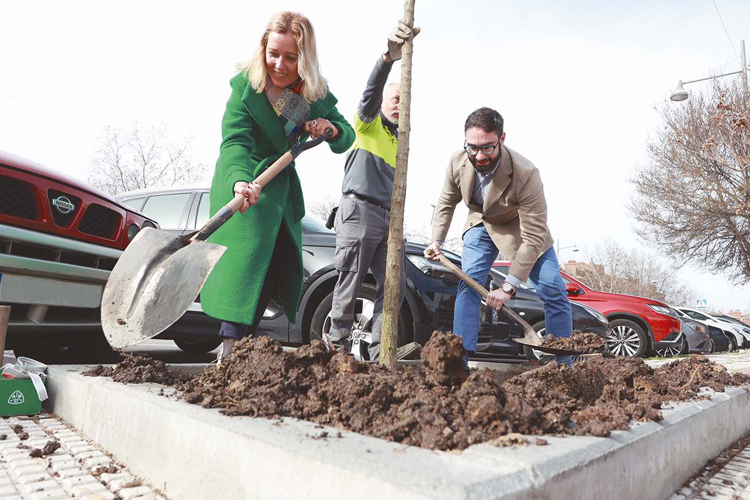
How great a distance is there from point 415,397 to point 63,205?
2.93 meters

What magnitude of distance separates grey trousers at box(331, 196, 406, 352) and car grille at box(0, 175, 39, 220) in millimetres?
1869

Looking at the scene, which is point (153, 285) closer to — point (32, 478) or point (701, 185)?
point (32, 478)

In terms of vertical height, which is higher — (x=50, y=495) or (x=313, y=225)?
(x=313, y=225)

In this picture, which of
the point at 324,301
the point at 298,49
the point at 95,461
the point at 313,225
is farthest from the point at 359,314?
the point at 95,461

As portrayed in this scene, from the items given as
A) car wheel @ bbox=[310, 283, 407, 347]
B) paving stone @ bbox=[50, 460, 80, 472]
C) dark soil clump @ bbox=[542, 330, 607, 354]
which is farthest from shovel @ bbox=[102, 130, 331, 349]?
car wheel @ bbox=[310, 283, 407, 347]

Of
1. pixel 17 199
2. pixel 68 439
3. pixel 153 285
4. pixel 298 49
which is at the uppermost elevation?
pixel 298 49

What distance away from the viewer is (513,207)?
12.4 ft

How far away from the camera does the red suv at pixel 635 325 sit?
939 centimetres

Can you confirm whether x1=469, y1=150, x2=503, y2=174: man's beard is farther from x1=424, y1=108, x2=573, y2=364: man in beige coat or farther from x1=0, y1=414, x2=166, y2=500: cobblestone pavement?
x1=0, y1=414, x2=166, y2=500: cobblestone pavement

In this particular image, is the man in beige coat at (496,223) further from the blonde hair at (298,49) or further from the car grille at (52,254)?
the car grille at (52,254)

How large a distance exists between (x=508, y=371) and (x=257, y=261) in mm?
1923

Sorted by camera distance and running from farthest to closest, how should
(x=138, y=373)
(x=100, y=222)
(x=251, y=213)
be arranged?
1. (x=100, y=222)
2. (x=251, y=213)
3. (x=138, y=373)

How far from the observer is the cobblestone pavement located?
5.06 ft

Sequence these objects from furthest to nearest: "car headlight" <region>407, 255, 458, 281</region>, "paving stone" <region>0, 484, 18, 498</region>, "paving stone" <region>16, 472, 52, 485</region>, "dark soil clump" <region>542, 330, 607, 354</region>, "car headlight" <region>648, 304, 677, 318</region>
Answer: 1. "car headlight" <region>648, 304, 677, 318</region>
2. "car headlight" <region>407, 255, 458, 281</region>
3. "dark soil clump" <region>542, 330, 607, 354</region>
4. "paving stone" <region>16, 472, 52, 485</region>
5. "paving stone" <region>0, 484, 18, 498</region>
